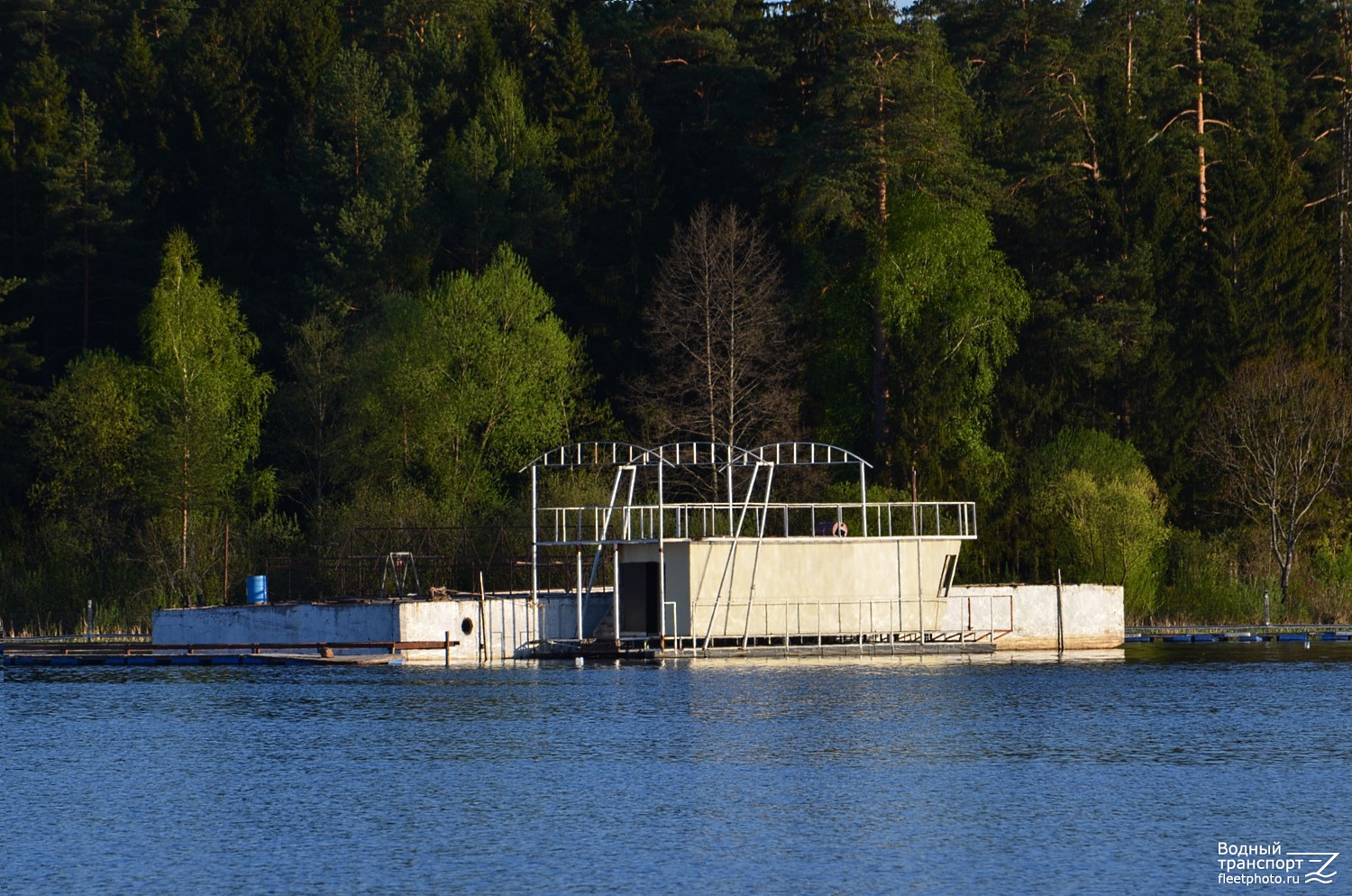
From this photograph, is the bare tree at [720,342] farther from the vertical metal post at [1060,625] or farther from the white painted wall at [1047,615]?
the vertical metal post at [1060,625]

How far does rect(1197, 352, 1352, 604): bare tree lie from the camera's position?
71.1 meters

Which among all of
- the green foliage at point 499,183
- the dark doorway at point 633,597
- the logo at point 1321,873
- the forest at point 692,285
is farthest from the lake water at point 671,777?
the green foliage at point 499,183

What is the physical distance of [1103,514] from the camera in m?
67.4

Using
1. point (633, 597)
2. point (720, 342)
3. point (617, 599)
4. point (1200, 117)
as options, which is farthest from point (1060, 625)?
point (1200, 117)

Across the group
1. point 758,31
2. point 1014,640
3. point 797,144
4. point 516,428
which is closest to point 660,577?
point 1014,640

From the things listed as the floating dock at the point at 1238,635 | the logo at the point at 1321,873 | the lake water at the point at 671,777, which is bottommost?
the logo at the point at 1321,873

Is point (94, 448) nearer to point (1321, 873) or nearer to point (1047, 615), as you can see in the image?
point (1047, 615)

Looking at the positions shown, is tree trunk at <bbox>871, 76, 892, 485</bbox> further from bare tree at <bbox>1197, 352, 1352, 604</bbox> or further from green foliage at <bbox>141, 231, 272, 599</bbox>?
green foliage at <bbox>141, 231, 272, 599</bbox>

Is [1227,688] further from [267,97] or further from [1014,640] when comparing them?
[267,97]

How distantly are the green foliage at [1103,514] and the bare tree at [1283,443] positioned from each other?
12.0 ft

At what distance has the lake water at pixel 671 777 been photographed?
28109 mm

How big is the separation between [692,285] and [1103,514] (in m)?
17.3

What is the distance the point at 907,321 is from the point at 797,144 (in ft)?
26.8

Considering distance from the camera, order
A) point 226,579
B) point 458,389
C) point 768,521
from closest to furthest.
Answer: point 226,579 → point 768,521 → point 458,389
